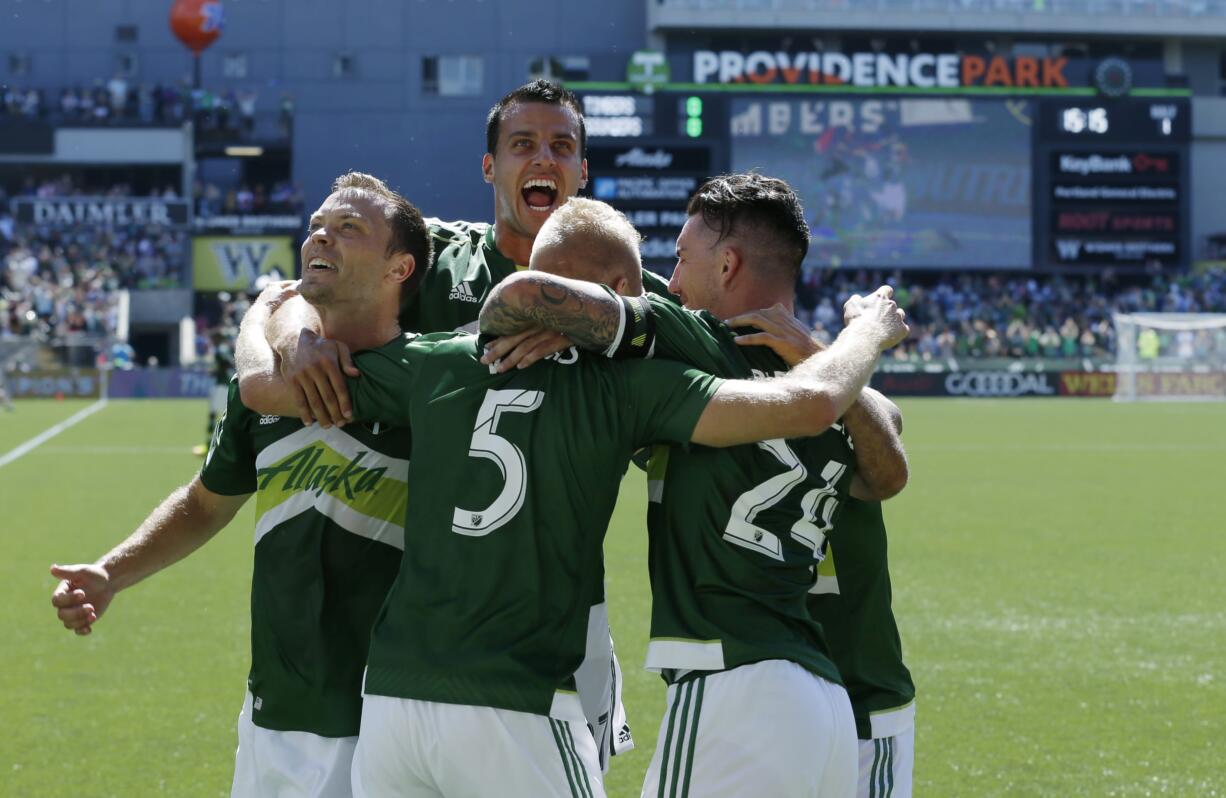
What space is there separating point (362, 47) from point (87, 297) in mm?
14015

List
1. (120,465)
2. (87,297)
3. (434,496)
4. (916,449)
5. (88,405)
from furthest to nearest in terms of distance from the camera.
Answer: (87,297) → (88,405) → (916,449) → (120,465) → (434,496)

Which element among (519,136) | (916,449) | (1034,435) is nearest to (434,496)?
(519,136)

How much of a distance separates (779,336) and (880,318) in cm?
37

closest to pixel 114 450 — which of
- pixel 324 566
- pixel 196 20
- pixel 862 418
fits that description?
pixel 324 566

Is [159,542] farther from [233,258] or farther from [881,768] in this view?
[233,258]

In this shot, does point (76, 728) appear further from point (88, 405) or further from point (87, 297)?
point (87, 297)

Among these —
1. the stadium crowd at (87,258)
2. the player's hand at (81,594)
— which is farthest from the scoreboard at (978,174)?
the player's hand at (81,594)

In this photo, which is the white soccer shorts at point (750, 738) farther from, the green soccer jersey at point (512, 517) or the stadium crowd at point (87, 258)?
the stadium crowd at point (87, 258)

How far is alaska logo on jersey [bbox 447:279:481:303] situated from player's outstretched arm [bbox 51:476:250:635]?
92cm

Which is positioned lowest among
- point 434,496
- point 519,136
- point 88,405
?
point 88,405

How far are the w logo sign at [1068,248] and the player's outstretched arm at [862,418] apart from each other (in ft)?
148

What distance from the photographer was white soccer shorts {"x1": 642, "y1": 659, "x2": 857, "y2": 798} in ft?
10.2

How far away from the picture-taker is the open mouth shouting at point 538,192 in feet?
15.9

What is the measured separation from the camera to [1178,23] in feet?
178
